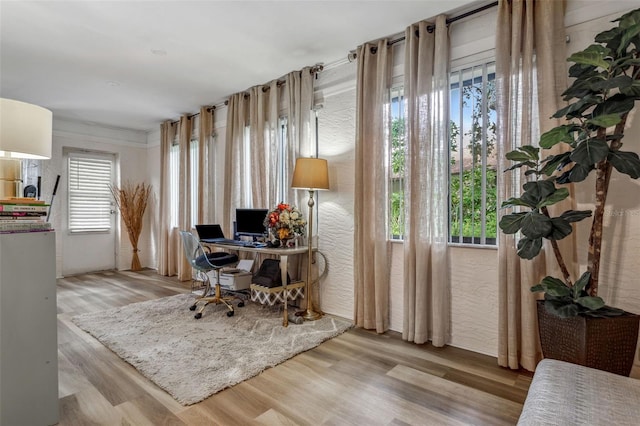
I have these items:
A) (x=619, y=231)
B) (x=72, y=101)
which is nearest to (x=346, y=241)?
(x=619, y=231)

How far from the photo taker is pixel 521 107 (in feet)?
8.07

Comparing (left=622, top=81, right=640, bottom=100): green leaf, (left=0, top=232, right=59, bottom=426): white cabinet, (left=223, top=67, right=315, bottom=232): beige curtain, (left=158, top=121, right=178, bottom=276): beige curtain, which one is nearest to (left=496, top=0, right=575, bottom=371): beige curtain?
(left=622, top=81, right=640, bottom=100): green leaf

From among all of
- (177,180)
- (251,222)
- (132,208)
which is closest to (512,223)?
(251,222)

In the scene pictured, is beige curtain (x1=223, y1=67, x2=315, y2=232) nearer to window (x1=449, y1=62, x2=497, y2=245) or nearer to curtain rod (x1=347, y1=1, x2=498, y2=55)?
curtain rod (x1=347, y1=1, x2=498, y2=55)

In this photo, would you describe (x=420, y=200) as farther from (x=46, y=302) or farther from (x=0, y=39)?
(x=0, y=39)

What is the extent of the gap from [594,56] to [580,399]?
1700mm

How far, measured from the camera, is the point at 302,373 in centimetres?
241

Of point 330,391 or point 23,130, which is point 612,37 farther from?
point 23,130

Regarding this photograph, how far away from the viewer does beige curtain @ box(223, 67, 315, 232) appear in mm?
3916

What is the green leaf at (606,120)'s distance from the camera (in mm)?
1678

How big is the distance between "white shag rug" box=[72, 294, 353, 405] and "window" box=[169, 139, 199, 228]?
1.88 meters

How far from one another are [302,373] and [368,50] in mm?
2912

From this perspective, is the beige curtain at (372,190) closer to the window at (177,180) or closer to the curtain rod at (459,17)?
the curtain rod at (459,17)

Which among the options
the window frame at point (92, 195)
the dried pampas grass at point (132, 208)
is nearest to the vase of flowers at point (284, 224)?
the dried pampas grass at point (132, 208)
